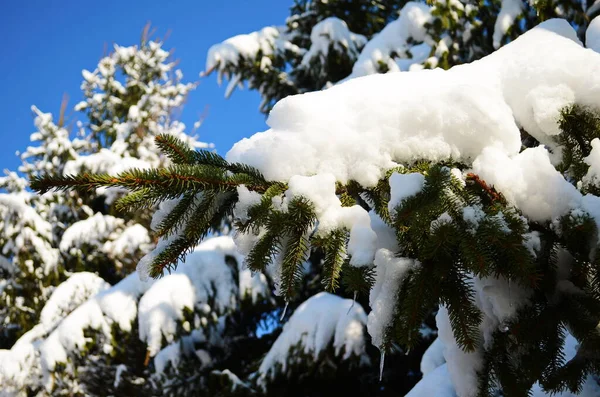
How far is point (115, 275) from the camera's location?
306 inches

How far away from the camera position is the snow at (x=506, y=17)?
365 centimetres

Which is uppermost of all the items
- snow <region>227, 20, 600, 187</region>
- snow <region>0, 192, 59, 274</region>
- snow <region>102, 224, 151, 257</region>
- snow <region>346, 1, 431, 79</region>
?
snow <region>0, 192, 59, 274</region>

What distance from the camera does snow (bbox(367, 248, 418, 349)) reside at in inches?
39.4

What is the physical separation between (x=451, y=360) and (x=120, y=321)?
4.21 m

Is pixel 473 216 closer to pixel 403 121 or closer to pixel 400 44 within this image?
pixel 403 121

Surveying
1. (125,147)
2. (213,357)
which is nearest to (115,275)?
(125,147)

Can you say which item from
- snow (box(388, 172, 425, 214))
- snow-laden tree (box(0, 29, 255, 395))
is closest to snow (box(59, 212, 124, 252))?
snow-laden tree (box(0, 29, 255, 395))

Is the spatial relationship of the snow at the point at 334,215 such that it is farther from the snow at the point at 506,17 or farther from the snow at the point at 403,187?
the snow at the point at 506,17

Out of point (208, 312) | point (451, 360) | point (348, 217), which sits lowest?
point (451, 360)

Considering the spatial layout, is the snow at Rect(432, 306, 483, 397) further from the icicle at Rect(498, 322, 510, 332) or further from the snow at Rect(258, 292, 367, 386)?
the snow at Rect(258, 292, 367, 386)

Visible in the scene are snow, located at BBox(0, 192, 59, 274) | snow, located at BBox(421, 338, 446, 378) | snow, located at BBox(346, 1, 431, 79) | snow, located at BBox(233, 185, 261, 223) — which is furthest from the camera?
snow, located at BBox(0, 192, 59, 274)

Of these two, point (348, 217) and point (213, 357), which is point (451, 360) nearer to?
point (348, 217)

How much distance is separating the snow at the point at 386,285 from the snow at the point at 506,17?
129 inches

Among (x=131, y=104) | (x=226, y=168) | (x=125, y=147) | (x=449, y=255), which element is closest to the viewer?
(x=449, y=255)
